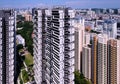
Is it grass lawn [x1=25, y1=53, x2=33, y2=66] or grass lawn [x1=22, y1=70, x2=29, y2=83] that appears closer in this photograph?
grass lawn [x1=22, y1=70, x2=29, y2=83]

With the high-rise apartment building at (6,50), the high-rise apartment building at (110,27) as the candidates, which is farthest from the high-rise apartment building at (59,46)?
the high-rise apartment building at (110,27)

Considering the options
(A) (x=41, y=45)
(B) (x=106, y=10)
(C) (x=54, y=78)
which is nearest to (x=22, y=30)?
(A) (x=41, y=45)

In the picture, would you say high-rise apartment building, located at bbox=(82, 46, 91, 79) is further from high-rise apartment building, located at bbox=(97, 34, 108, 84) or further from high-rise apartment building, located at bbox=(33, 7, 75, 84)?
high-rise apartment building, located at bbox=(33, 7, 75, 84)

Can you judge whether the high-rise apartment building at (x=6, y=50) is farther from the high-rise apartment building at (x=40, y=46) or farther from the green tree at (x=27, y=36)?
the green tree at (x=27, y=36)

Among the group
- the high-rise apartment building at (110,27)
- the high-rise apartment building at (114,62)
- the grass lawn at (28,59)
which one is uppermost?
the high-rise apartment building at (110,27)

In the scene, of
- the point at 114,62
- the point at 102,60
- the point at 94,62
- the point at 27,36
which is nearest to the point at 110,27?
the point at 27,36

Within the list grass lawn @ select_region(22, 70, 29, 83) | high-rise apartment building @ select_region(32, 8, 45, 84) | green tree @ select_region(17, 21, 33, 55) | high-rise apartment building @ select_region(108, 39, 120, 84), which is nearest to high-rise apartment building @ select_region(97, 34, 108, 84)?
high-rise apartment building @ select_region(108, 39, 120, 84)

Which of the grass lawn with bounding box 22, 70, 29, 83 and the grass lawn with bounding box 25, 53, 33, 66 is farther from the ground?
the grass lawn with bounding box 25, 53, 33, 66
